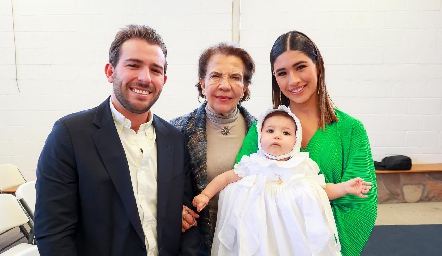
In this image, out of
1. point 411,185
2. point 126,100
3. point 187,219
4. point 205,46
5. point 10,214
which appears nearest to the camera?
point 126,100

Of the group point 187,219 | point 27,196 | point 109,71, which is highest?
point 109,71

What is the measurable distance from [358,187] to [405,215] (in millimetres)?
3083

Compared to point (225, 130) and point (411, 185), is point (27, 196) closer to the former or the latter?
point (225, 130)

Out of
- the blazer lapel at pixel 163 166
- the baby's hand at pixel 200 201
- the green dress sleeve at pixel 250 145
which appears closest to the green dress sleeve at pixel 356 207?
the green dress sleeve at pixel 250 145

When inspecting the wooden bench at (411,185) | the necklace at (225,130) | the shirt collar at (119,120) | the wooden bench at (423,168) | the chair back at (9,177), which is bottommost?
the wooden bench at (411,185)

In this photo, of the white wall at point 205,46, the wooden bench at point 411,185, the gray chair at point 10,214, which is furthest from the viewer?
the wooden bench at point 411,185

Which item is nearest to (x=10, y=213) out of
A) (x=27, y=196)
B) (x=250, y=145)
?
(x=27, y=196)

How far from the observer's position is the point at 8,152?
409 centimetres

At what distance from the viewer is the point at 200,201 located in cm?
150

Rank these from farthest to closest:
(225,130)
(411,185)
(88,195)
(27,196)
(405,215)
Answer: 1. (411,185)
2. (405,215)
3. (27,196)
4. (225,130)
5. (88,195)

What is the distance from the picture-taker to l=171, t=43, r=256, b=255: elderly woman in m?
1.66

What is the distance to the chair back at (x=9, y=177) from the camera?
3410 mm

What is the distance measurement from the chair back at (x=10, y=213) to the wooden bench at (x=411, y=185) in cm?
374

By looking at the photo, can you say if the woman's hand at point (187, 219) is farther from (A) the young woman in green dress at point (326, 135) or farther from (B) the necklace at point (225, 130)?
(B) the necklace at point (225, 130)
